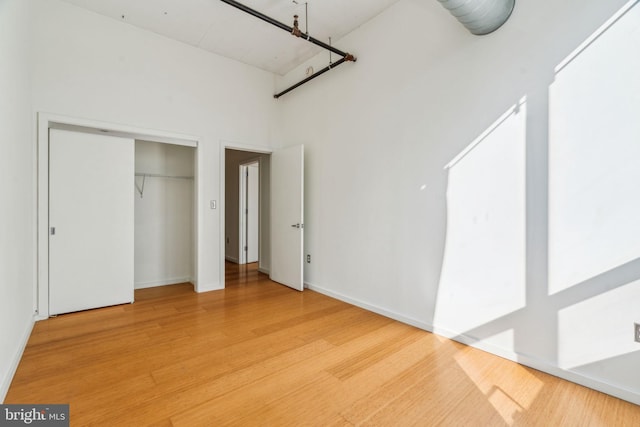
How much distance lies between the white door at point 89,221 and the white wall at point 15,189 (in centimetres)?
21

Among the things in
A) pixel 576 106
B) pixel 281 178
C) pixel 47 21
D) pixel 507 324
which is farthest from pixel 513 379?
pixel 47 21

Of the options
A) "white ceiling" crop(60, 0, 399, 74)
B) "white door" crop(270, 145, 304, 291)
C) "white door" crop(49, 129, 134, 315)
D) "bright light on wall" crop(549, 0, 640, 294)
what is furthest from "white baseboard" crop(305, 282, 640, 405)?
"white ceiling" crop(60, 0, 399, 74)

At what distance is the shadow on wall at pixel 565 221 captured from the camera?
1.89m

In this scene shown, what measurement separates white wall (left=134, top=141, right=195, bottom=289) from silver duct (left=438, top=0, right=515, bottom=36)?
3875 mm

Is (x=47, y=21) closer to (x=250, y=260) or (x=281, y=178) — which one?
(x=281, y=178)

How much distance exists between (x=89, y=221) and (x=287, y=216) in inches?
97.6

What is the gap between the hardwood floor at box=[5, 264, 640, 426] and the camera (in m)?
1.73

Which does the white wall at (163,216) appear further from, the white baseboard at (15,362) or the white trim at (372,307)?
the white trim at (372,307)

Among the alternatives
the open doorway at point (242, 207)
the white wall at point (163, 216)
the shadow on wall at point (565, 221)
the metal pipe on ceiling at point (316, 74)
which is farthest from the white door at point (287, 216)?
the shadow on wall at point (565, 221)

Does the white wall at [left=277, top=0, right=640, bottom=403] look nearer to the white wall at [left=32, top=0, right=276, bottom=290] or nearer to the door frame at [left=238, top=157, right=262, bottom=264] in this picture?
the white wall at [left=32, top=0, right=276, bottom=290]

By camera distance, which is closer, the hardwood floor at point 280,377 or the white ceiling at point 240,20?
the hardwood floor at point 280,377

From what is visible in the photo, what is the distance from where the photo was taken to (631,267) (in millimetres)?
1870

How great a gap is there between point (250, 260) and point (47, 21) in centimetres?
471

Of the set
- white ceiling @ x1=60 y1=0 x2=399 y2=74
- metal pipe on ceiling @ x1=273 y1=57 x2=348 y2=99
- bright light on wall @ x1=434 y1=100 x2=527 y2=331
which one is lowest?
bright light on wall @ x1=434 y1=100 x2=527 y2=331
